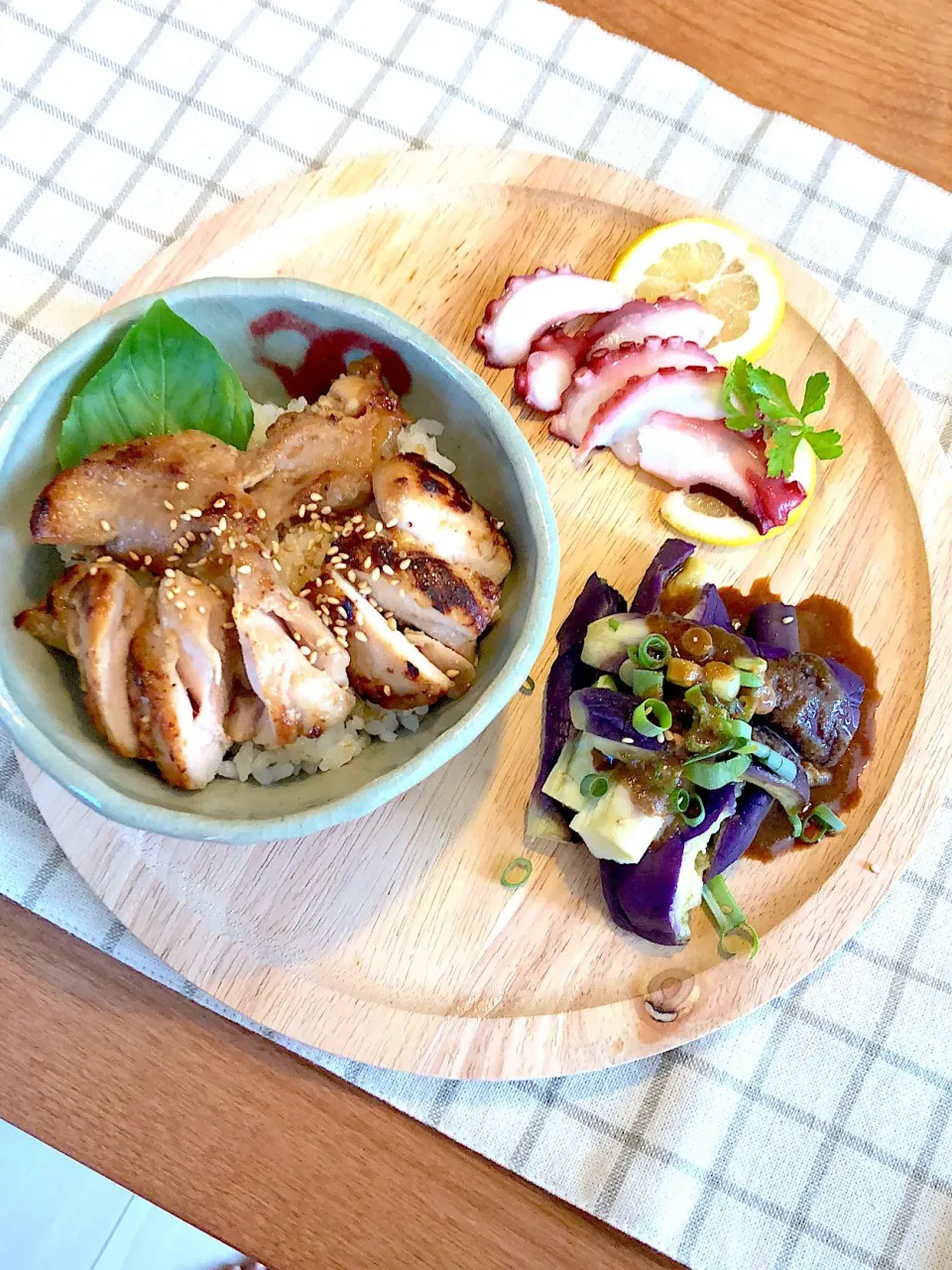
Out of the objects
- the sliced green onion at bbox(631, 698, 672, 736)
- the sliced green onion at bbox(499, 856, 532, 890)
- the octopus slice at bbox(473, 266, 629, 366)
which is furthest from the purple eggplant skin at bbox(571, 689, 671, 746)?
the octopus slice at bbox(473, 266, 629, 366)

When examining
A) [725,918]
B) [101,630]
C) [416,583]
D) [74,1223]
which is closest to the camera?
[101,630]

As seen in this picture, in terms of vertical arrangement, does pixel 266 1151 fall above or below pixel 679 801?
below

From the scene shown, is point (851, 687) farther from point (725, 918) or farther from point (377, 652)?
point (377, 652)

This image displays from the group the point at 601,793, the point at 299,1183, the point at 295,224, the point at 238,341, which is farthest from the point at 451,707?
the point at 295,224

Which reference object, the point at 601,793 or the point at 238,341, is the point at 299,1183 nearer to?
the point at 601,793

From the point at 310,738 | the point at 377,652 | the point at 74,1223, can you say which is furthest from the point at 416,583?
the point at 74,1223

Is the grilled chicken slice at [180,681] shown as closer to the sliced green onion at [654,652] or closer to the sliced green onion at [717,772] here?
the sliced green onion at [654,652]
